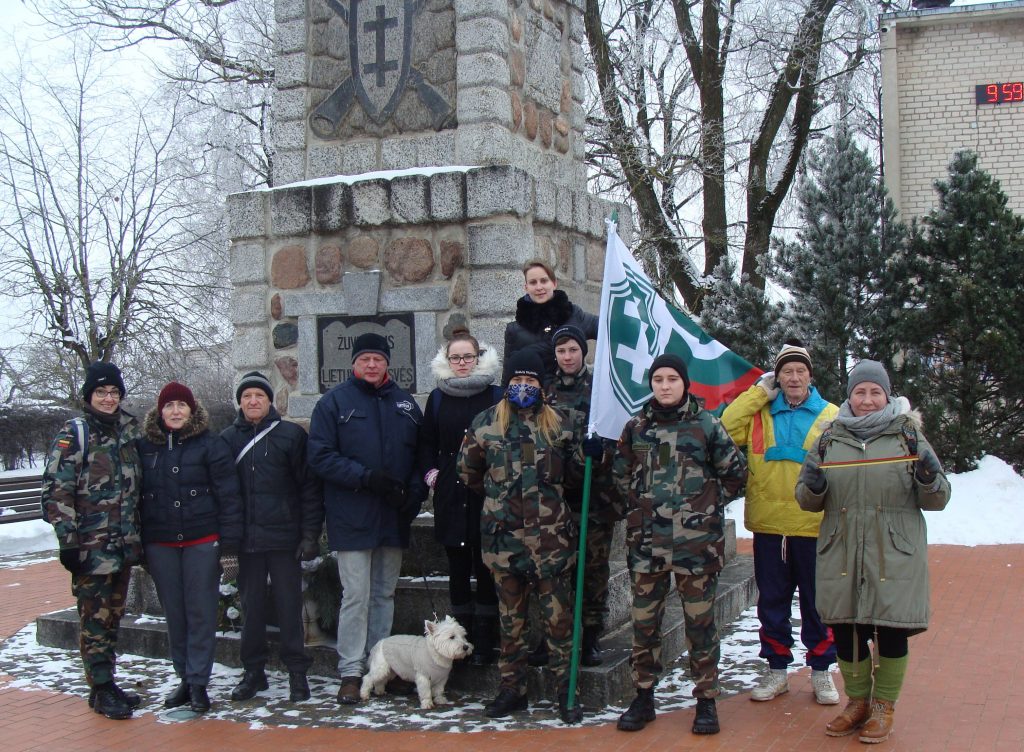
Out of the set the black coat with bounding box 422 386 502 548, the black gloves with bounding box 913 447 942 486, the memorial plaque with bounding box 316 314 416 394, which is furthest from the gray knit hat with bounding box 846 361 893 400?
the memorial plaque with bounding box 316 314 416 394

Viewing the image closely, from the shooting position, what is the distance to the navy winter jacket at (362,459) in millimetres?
5062

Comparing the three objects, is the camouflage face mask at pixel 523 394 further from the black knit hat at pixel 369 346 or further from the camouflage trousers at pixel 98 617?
the camouflage trousers at pixel 98 617

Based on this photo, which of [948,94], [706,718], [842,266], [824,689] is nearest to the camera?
[706,718]

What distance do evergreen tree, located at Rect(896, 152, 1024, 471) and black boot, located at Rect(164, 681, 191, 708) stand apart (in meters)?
8.90

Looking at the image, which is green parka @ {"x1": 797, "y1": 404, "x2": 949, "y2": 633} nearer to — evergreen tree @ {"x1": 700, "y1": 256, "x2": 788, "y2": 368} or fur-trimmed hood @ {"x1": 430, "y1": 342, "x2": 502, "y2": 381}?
fur-trimmed hood @ {"x1": 430, "y1": 342, "x2": 502, "y2": 381}

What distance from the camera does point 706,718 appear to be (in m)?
4.54

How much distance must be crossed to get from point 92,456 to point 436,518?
1.78m

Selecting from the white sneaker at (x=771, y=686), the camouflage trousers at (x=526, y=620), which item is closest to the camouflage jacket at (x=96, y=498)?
the camouflage trousers at (x=526, y=620)

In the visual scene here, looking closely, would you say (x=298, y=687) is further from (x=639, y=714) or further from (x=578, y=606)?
(x=639, y=714)

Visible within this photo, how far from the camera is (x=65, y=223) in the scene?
1608 cm

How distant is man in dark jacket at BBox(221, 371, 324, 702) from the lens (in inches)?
203

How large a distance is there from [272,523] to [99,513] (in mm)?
854

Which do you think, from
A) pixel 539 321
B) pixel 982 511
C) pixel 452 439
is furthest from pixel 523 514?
pixel 982 511

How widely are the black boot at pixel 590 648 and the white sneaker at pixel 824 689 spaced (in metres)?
1.09
